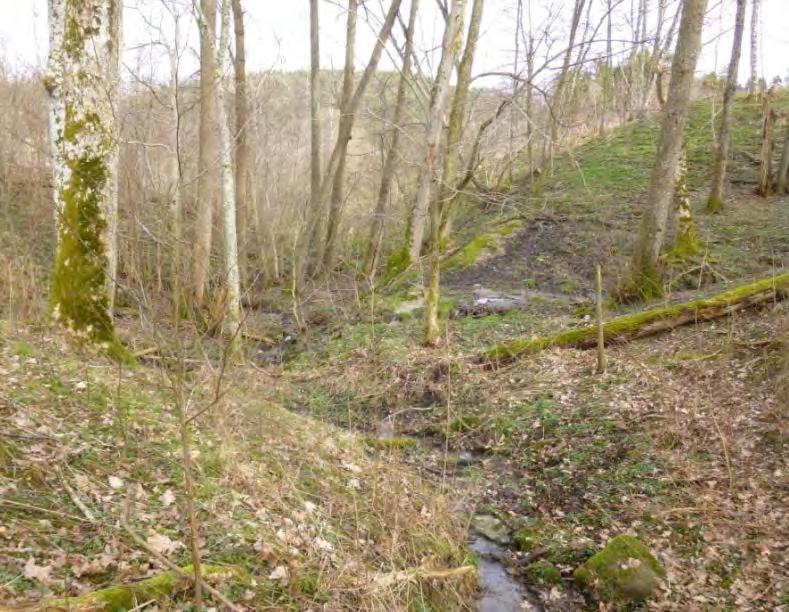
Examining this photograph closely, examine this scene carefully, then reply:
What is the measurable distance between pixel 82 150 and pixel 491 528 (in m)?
5.26

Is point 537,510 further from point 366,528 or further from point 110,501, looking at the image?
point 110,501

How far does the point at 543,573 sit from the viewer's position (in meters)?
4.84

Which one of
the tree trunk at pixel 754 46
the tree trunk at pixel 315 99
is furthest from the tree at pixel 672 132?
the tree trunk at pixel 754 46

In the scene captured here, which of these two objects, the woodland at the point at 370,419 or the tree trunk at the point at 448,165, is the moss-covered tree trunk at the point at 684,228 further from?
the tree trunk at the point at 448,165

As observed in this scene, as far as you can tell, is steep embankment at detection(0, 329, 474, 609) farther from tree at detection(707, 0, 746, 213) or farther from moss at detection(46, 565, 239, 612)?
tree at detection(707, 0, 746, 213)

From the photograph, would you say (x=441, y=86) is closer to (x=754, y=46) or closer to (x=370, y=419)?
(x=370, y=419)

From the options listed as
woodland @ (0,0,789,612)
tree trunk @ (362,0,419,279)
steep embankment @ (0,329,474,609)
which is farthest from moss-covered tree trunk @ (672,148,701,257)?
steep embankment @ (0,329,474,609)

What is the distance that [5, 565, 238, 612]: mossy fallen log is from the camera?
2494 mm

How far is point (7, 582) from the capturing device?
8.70ft

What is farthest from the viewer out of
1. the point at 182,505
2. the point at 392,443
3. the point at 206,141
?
the point at 206,141

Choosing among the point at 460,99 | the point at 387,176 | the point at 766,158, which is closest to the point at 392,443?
the point at 460,99

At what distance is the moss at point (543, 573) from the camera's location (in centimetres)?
476

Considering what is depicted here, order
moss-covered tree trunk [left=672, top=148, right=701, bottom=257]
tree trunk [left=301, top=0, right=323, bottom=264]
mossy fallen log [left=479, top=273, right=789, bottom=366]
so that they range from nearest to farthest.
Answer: mossy fallen log [left=479, top=273, right=789, bottom=366], moss-covered tree trunk [left=672, top=148, right=701, bottom=257], tree trunk [left=301, top=0, right=323, bottom=264]

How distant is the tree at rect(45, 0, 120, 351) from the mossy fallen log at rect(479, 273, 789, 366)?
5.60 m
